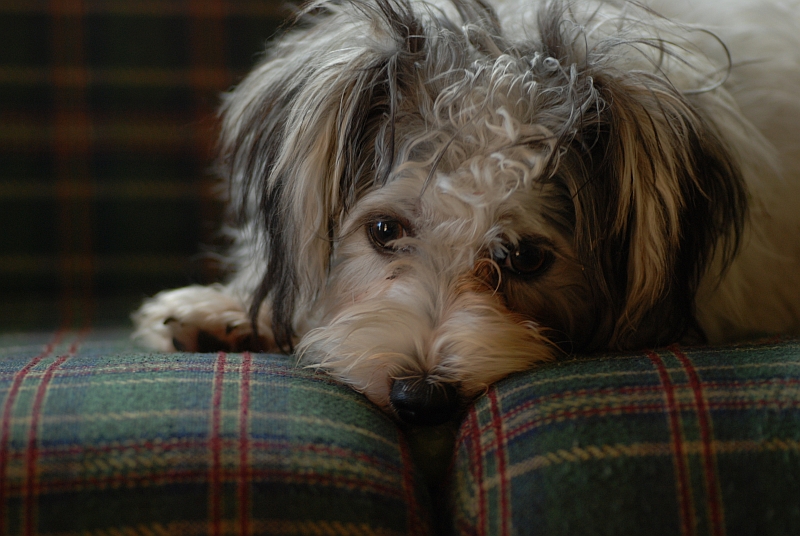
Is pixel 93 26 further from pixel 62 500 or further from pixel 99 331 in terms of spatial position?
pixel 62 500

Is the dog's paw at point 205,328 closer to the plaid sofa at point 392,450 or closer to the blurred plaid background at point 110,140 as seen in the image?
the plaid sofa at point 392,450

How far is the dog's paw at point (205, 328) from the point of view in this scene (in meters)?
1.41

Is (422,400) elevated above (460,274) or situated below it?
below

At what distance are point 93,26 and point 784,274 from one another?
1.84 meters

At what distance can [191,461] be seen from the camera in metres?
0.84

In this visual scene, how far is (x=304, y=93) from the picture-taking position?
118 centimetres

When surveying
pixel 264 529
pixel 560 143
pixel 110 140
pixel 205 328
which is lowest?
pixel 264 529

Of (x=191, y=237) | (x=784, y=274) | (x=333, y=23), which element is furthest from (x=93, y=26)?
(x=784, y=274)

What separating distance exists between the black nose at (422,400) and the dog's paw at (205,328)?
442 millimetres

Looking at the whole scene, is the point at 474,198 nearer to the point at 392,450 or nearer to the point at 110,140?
the point at 392,450

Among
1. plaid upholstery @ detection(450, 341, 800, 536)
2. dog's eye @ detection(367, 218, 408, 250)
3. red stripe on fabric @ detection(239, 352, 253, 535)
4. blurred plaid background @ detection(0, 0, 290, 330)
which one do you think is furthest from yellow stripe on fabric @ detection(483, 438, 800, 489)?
blurred plaid background @ detection(0, 0, 290, 330)

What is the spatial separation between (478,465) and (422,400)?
137 mm

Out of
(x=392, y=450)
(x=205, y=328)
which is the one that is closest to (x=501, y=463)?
(x=392, y=450)

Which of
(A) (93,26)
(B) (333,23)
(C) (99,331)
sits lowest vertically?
(C) (99,331)
